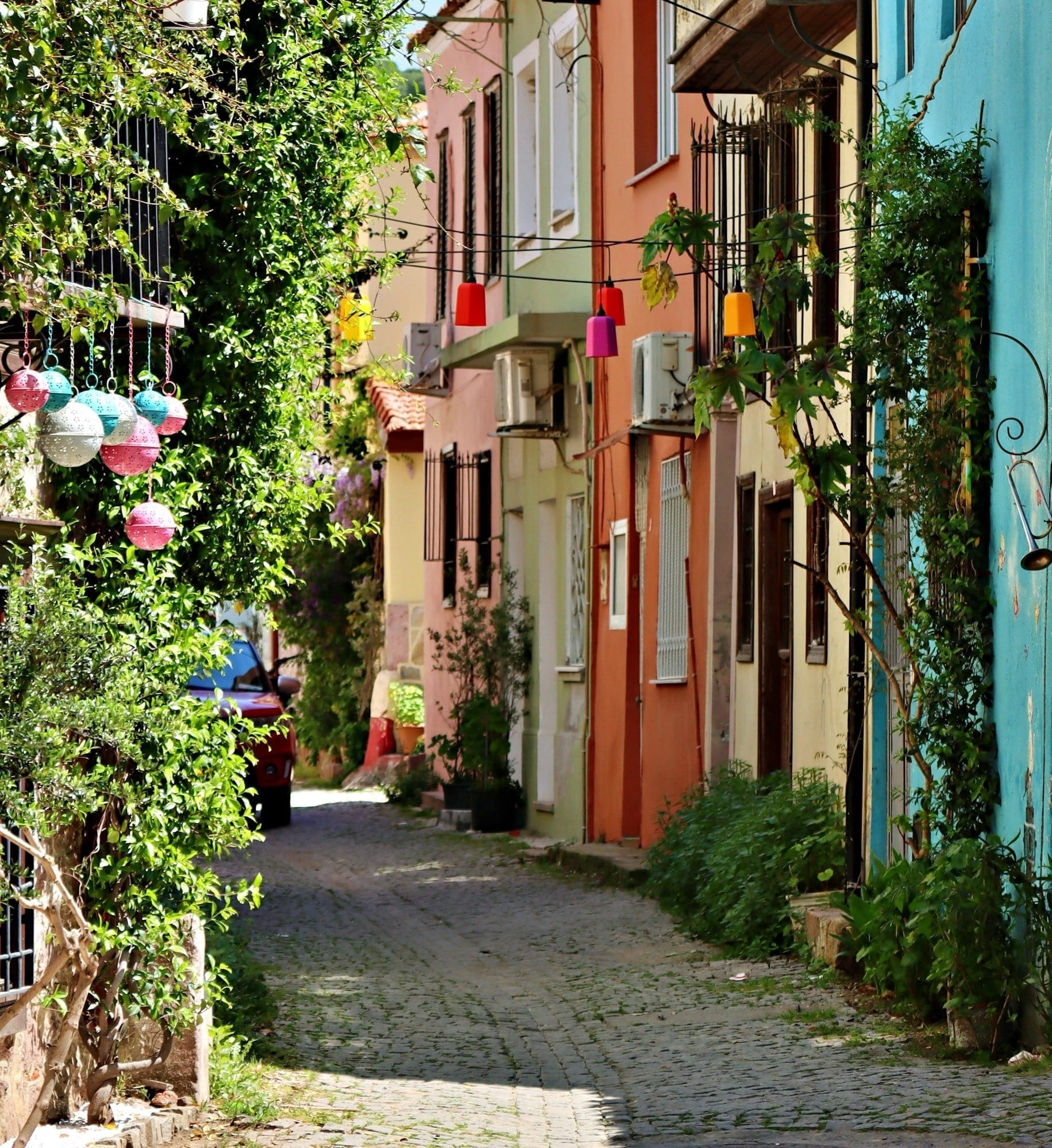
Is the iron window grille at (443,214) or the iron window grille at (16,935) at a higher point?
the iron window grille at (443,214)

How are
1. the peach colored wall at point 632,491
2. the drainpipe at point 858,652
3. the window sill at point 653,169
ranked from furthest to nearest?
1. the window sill at point 653,169
2. the peach colored wall at point 632,491
3. the drainpipe at point 858,652

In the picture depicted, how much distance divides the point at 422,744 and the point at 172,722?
53.1ft

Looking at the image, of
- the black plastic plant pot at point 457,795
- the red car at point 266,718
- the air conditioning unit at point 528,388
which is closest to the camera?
the air conditioning unit at point 528,388

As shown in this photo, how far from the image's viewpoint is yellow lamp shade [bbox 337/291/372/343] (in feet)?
30.5

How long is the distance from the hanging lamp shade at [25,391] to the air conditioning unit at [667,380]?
949cm

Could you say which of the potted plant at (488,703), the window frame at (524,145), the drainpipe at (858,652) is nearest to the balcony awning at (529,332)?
the window frame at (524,145)

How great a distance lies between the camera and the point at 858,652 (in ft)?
35.6

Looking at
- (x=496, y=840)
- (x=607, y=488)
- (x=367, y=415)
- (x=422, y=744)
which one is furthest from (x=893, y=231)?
(x=367, y=415)

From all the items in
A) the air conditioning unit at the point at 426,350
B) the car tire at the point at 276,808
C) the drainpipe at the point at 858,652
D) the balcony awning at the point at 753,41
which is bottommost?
the car tire at the point at 276,808

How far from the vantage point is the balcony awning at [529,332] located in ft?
61.7

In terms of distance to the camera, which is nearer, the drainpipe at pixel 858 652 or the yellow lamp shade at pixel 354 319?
the yellow lamp shade at pixel 354 319

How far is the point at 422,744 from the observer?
23828 mm

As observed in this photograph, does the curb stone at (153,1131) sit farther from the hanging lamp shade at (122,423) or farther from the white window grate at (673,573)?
the white window grate at (673,573)

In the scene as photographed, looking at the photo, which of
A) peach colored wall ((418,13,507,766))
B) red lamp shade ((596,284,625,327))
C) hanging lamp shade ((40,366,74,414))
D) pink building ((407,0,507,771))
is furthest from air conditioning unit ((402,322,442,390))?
hanging lamp shade ((40,366,74,414))
